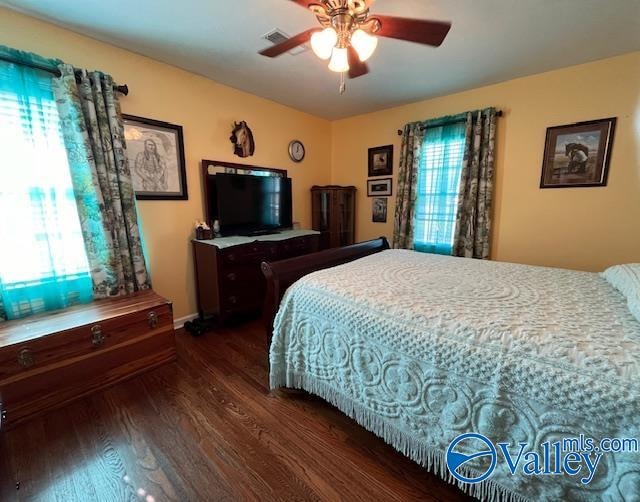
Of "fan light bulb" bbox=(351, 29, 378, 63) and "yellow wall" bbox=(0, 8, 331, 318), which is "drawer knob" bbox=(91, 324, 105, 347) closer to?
"yellow wall" bbox=(0, 8, 331, 318)

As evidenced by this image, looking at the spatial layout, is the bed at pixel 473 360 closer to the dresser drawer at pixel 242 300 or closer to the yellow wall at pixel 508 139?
the dresser drawer at pixel 242 300

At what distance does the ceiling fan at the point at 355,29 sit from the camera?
133 centimetres

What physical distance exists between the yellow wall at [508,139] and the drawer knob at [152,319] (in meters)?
0.69

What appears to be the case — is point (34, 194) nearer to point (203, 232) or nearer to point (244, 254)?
point (203, 232)

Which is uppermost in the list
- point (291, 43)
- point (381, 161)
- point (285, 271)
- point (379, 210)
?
point (291, 43)

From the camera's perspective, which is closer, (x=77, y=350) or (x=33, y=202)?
(x=77, y=350)

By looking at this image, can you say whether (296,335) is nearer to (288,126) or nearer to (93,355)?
(93,355)

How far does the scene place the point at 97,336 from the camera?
1.75 m

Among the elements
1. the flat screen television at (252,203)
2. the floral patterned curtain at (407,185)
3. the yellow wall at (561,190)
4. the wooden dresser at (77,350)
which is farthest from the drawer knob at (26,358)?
the yellow wall at (561,190)

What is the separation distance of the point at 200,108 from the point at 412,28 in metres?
2.18

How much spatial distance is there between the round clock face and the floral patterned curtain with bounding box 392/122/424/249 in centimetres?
138

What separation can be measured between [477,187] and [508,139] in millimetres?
572

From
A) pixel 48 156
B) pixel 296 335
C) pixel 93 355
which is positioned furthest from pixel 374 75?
pixel 93 355

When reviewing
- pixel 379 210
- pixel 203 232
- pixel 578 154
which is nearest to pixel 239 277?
pixel 203 232
